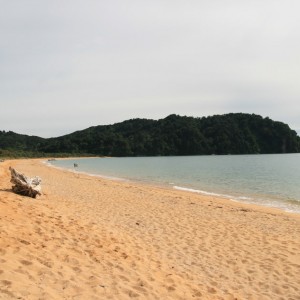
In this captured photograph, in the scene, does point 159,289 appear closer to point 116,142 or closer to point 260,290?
point 260,290

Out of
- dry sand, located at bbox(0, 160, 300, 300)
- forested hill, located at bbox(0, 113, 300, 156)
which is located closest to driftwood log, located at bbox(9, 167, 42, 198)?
dry sand, located at bbox(0, 160, 300, 300)

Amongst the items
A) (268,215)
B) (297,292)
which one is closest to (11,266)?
(297,292)

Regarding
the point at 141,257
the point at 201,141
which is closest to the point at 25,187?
the point at 141,257

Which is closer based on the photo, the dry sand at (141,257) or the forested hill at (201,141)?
the dry sand at (141,257)

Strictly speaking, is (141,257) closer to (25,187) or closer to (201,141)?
(25,187)

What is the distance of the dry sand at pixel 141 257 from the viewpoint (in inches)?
230

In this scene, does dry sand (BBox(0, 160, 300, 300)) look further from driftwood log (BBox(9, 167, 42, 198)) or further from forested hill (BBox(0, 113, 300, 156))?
forested hill (BBox(0, 113, 300, 156))

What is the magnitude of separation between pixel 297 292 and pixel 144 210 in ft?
28.8

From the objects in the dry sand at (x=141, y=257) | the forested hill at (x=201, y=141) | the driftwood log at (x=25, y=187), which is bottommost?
the dry sand at (x=141, y=257)

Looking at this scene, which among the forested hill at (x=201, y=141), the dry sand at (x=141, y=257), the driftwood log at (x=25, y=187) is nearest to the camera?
the dry sand at (x=141, y=257)

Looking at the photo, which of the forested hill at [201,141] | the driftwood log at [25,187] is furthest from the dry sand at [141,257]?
the forested hill at [201,141]

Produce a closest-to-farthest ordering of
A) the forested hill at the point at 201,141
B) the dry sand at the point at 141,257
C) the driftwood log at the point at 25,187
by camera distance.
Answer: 1. the dry sand at the point at 141,257
2. the driftwood log at the point at 25,187
3. the forested hill at the point at 201,141

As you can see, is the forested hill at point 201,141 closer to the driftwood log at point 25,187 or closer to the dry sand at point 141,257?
the driftwood log at point 25,187

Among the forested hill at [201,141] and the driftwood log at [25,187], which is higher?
the forested hill at [201,141]
